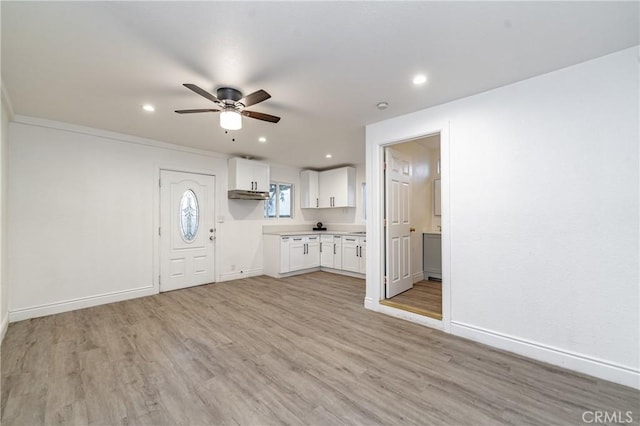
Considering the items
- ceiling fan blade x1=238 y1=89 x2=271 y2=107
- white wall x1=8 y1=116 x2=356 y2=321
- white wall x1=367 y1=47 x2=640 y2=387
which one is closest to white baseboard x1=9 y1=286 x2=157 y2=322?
white wall x1=8 y1=116 x2=356 y2=321

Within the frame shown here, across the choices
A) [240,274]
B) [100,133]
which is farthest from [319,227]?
[100,133]

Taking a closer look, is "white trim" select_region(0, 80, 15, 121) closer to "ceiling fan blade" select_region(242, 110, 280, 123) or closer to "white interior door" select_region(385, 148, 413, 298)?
"ceiling fan blade" select_region(242, 110, 280, 123)

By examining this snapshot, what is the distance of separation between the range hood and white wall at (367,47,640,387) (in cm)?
368

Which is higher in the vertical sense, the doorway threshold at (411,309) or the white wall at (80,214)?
the white wall at (80,214)

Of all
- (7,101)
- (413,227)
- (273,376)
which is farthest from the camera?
(413,227)

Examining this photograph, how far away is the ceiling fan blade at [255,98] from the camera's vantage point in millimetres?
2247

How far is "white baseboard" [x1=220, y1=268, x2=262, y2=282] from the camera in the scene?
5.22 meters

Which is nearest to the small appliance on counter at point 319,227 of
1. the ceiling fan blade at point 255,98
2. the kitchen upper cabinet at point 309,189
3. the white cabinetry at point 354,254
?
the kitchen upper cabinet at point 309,189

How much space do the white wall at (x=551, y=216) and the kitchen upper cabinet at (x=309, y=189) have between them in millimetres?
3899

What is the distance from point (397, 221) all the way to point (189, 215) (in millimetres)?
3606

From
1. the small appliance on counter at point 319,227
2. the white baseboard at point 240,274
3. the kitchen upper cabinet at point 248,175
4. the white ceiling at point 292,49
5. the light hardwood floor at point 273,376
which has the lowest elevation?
the light hardwood floor at point 273,376

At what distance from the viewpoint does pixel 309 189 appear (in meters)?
6.52

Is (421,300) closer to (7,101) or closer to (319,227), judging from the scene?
(319,227)

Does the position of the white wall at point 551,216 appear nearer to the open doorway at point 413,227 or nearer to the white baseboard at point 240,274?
the open doorway at point 413,227
